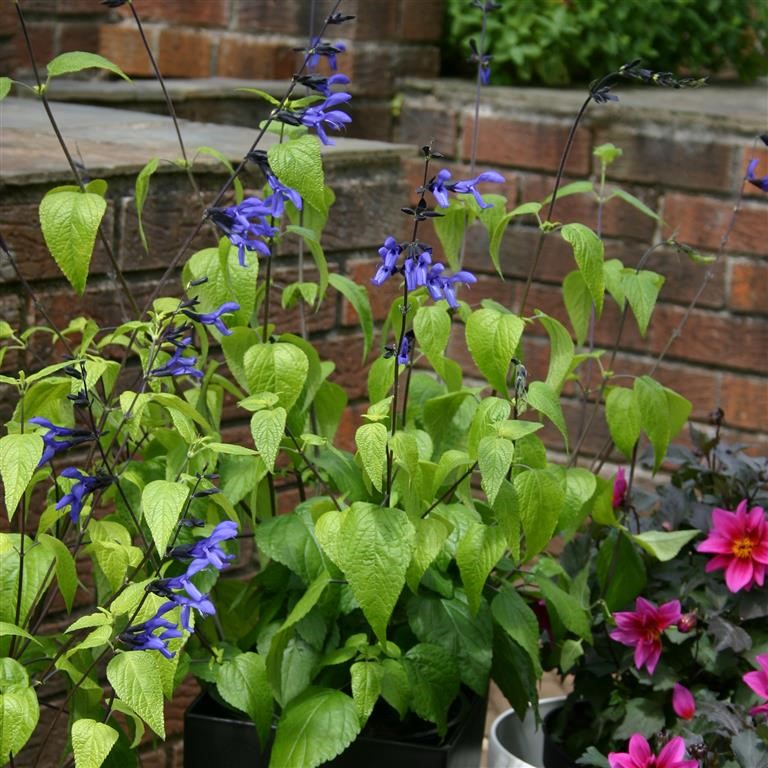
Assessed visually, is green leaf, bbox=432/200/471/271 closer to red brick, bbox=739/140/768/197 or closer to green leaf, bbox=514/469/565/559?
green leaf, bbox=514/469/565/559

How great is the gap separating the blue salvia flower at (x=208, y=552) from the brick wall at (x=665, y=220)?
4.46 ft

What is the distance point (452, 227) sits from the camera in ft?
5.00

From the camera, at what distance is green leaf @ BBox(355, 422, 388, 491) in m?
1.24

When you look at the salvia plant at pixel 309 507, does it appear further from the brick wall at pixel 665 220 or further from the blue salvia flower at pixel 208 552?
the brick wall at pixel 665 220

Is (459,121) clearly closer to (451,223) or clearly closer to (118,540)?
(451,223)

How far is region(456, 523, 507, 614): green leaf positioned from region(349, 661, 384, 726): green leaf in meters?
0.11

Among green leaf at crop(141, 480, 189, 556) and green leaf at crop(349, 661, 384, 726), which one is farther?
green leaf at crop(349, 661, 384, 726)

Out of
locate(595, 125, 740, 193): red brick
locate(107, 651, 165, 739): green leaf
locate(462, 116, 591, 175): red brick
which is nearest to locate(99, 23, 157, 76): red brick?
locate(462, 116, 591, 175): red brick

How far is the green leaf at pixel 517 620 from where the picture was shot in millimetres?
1422

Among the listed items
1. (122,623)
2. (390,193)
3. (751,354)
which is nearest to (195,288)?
(122,623)

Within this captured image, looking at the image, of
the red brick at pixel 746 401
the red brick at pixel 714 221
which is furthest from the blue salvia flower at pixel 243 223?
the red brick at pixel 746 401

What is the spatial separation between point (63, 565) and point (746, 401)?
146 centimetres

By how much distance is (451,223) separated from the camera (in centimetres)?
152

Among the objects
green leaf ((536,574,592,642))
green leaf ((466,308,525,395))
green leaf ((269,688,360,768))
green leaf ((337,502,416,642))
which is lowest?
green leaf ((269,688,360,768))
